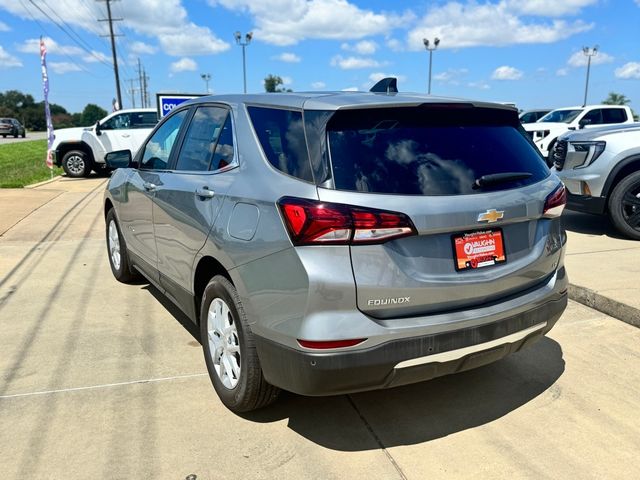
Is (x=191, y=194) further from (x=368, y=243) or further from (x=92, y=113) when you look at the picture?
(x=92, y=113)

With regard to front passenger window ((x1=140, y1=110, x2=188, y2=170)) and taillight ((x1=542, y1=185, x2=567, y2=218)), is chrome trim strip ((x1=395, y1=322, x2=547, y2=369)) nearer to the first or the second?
taillight ((x1=542, y1=185, x2=567, y2=218))

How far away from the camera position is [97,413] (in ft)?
10.4

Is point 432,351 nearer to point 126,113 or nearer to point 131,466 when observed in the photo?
point 131,466

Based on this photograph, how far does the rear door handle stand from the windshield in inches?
590

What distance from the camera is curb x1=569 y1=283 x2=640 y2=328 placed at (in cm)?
434

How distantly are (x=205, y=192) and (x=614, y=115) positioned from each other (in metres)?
16.0

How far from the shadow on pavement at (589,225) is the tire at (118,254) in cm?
531

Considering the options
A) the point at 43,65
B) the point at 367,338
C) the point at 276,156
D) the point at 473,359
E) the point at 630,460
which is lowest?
the point at 630,460

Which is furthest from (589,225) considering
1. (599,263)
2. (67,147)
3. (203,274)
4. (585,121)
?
(67,147)

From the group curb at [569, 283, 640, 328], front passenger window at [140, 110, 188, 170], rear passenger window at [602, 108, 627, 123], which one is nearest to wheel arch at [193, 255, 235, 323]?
front passenger window at [140, 110, 188, 170]

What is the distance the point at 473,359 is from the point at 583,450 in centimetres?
74

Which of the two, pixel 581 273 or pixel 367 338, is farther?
pixel 581 273

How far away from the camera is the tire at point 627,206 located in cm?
689

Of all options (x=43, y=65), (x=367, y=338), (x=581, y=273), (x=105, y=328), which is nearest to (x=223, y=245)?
(x=367, y=338)
